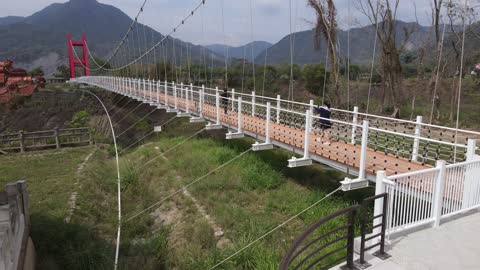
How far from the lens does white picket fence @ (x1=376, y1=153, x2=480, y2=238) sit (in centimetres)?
432

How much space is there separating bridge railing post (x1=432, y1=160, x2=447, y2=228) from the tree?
25.6 metres

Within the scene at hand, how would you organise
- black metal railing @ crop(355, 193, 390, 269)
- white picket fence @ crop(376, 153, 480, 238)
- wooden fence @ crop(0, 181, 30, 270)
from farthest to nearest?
wooden fence @ crop(0, 181, 30, 270)
white picket fence @ crop(376, 153, 480, 238)
black metal railing @ crop(355, 193, 390, 269)

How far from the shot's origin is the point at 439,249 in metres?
4.17

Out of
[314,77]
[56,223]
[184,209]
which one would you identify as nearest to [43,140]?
[56,223]

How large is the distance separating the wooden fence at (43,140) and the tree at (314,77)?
18.2 meters

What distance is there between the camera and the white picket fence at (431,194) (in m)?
4.32

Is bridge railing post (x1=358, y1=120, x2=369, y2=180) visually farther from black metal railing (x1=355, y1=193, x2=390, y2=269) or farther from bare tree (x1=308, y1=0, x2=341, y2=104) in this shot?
bare tree (x1=308, y1=0, x2=341, y2=104)

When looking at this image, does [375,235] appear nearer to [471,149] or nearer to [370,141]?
[471,149]

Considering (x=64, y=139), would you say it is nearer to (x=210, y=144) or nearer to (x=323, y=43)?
(x=210, y=144)

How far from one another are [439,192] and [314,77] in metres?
26.8

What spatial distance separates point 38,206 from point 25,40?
167 m

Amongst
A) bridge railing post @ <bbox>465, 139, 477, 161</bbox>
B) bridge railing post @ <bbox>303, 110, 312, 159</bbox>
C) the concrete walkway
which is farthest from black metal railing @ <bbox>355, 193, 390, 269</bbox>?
bridge railing post @ <bbox>303, 110, 312, 159</bbox>

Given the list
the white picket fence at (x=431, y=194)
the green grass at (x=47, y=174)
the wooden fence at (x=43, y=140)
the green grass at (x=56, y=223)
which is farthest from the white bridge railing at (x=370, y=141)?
the wooden fence at (x=43, y=140)

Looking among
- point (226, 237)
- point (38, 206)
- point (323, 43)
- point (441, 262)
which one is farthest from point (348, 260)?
point (323, 43)
